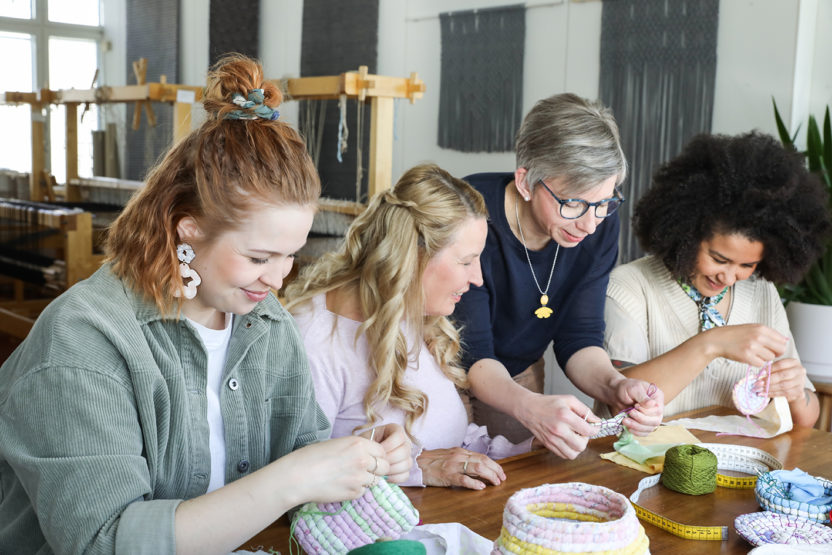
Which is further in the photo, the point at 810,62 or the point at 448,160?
the point at 448,160

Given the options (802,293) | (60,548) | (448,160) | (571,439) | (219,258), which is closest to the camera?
(60,548)

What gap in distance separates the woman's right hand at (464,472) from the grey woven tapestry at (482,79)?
2.80 m

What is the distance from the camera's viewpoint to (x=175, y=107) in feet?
14.3

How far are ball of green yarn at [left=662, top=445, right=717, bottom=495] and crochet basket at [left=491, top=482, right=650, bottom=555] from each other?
1.39ft

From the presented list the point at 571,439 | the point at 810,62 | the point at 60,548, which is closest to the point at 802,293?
the point at 810,62

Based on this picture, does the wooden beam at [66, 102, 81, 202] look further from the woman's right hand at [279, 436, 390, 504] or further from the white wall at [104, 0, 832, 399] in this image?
the woman's right hand at [279, 436, 390, 504]

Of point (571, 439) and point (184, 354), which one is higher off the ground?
point (184, 354)

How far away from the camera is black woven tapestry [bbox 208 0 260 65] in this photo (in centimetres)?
584

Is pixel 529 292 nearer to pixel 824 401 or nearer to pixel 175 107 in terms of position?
pixel 824 401

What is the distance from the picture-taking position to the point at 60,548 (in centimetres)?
106

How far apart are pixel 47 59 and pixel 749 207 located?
265 inches

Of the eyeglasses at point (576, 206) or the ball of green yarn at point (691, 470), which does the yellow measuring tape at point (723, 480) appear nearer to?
the ball of green yarn at point (691, 470)

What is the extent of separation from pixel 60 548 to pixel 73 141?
521 cm

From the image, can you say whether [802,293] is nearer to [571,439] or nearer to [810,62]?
[810,62]
